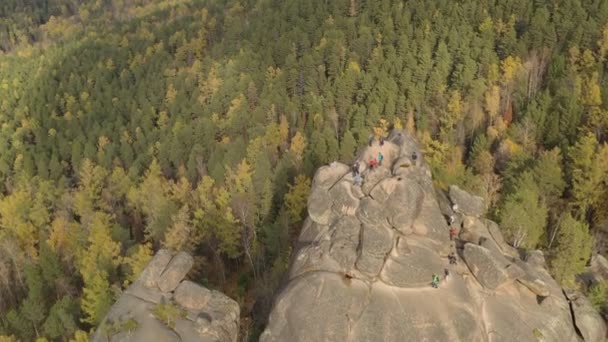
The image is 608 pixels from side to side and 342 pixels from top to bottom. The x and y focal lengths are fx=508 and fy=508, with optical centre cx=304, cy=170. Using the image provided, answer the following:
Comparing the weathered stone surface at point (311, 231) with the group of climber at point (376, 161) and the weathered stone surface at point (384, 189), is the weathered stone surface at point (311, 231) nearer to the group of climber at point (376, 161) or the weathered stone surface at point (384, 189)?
the weathered stone surface at point (384, 189)

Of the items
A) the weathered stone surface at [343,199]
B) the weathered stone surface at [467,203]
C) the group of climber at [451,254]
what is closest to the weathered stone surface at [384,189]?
the weathered stone surface at [343,199]

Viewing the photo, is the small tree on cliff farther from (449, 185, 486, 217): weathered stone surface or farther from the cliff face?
the cliff face

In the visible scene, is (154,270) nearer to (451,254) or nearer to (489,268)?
(451,254)

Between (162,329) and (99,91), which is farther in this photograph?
(99,91)

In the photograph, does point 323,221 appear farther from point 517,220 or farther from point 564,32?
point 564,32

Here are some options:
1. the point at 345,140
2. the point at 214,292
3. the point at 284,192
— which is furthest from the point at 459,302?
the point at 345,140
